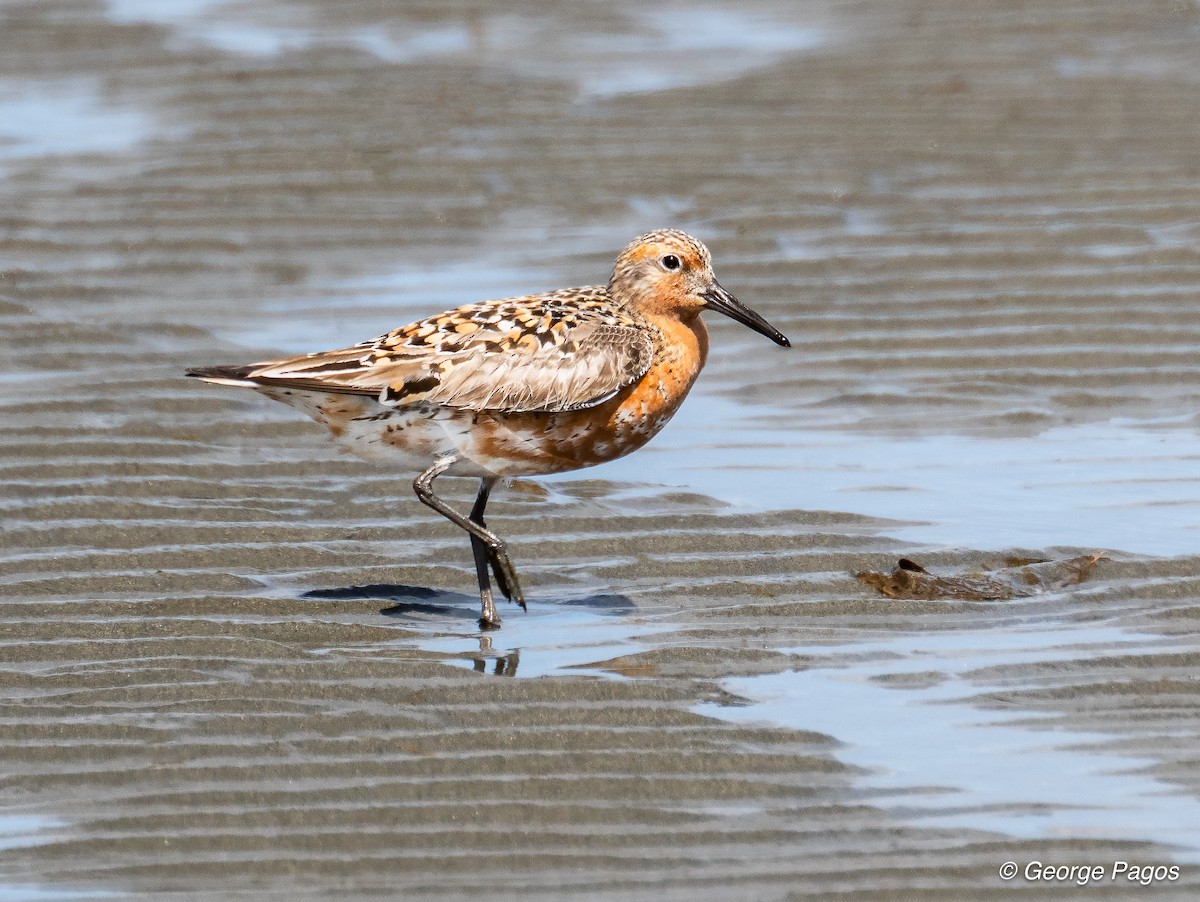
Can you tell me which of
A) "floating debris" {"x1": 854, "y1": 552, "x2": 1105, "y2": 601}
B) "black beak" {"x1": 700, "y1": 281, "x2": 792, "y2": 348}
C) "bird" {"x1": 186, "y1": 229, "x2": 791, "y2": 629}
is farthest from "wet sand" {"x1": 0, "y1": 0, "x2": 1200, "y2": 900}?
"black beak" {"x1": 700, "y1": 281, "x2": 792, "y2": 348}

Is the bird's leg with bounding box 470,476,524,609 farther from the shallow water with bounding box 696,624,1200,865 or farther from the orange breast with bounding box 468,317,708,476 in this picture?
the shallow water with bounding box 696,624,1200,865

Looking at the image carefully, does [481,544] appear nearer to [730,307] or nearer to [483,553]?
[483,553]

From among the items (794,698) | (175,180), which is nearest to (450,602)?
(794,698)

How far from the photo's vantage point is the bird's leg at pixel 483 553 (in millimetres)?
8133

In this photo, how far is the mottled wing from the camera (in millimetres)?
8070

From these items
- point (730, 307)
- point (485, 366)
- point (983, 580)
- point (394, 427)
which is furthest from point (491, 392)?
point (983, 580)

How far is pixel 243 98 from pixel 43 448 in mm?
5334

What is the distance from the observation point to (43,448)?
9672 millimetres

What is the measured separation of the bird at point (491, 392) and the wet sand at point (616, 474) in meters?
0.56

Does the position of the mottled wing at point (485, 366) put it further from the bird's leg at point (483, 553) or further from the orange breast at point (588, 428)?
the bird's leg at point (483, 553)

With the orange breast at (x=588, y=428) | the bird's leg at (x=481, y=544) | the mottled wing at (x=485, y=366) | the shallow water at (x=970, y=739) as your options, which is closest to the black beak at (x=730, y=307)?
the orange breast at (x=588, y=428)

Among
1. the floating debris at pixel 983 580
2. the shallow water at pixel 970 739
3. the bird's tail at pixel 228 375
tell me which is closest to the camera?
the shallow water at pixel 970 739

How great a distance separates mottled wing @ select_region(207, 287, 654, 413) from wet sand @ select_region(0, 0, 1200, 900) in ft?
2.87

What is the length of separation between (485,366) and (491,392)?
12 centimetres
